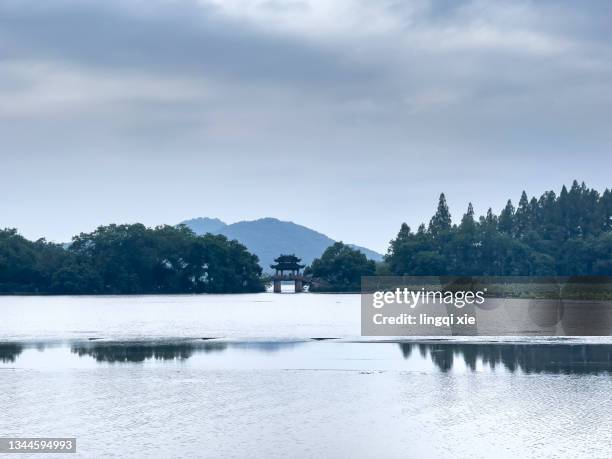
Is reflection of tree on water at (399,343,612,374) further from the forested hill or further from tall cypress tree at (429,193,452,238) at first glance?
tall cypress tree at (429,193,452,238)

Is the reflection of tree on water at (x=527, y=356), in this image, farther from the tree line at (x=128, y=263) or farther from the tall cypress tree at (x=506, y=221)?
the tall cypress tree at (x=506, y=221)

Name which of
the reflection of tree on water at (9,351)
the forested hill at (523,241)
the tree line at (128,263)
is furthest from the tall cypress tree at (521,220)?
the reflection of tree on water at (9,351)

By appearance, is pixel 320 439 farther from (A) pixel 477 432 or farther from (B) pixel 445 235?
(B) pixel 445 235

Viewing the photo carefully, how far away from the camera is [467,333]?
58.2 meters

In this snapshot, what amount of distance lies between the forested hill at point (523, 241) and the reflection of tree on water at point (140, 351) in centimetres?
11230

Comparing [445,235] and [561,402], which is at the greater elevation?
[445,235]

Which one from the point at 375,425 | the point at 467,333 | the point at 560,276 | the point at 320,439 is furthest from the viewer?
the point at 560,276

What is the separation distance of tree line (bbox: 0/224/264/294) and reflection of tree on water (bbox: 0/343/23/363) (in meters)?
108

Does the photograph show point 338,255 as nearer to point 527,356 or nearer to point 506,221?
point 506,221

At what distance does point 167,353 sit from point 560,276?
407 feet

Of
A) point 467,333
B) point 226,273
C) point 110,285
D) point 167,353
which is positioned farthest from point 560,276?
point 167,353

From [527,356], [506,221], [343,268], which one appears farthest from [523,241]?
[527,356]

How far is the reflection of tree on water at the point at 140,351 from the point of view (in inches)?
1644

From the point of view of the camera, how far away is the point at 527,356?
4184 centimetres
